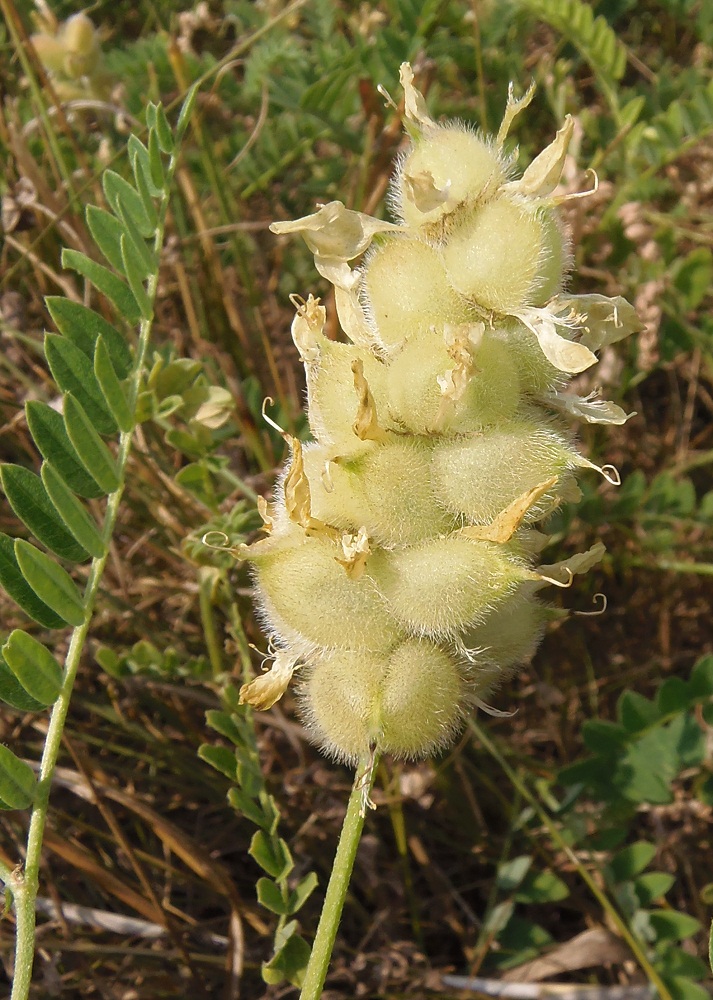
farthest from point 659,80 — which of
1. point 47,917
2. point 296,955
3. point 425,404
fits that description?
point 47,917

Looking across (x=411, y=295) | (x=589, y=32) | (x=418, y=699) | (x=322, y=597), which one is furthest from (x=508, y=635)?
(x=589, y=32)

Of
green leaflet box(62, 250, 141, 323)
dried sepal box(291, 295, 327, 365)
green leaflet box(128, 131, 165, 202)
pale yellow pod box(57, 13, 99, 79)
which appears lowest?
dried sepal box(291, 295, 327, 365)

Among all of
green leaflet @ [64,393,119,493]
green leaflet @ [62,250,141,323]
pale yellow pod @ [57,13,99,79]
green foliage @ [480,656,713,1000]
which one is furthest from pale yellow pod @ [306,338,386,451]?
pale yellow pod @ [57,13,99,79]

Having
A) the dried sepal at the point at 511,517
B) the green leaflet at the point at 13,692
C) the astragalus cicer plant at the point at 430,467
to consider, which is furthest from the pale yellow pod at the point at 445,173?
the green leaflet at the point at 13,692

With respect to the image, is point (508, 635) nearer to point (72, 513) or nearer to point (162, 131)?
point (72, 513)

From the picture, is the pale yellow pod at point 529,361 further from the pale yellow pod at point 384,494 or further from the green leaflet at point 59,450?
the green leaflet at point 59,450

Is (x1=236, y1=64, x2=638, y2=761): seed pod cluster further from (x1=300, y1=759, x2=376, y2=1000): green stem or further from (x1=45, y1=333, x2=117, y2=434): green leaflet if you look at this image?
(x1=45, y1=333, x2=117, y2=434): green leaflet
